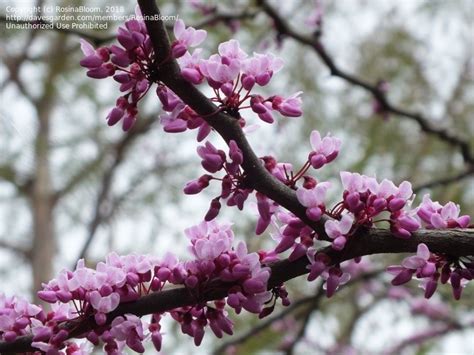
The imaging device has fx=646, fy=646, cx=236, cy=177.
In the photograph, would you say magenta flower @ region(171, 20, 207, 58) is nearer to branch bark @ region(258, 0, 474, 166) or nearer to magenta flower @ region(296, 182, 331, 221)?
magenta flower @ region(296, 182, 331, 221)

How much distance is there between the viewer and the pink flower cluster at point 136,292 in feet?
4.11

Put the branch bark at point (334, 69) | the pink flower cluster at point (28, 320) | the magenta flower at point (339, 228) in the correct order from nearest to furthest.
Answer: the magenta flower at point (339, 228) < the pink flower cluster at point (28, 320) < the branch bark at point (334, 69)

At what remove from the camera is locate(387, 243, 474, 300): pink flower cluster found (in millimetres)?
1219

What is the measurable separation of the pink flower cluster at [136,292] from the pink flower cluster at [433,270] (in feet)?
0.81

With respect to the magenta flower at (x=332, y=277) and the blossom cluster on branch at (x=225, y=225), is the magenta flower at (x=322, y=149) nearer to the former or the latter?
the blossom cluster on branch at (x=225, y=225)

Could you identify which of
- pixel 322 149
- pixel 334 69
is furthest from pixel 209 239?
pixel 334 69

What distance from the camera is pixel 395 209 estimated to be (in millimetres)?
1241

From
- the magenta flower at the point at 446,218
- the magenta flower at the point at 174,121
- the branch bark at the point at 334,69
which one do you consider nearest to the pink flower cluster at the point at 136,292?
the magenta flower at the point at 174,121

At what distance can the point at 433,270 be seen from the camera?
4.01 feet

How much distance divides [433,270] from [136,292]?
1.93ft

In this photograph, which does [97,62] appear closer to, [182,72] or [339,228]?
[182,72]

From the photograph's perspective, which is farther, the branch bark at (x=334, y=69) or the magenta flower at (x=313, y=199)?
the branch bark at (x=334, y=69)

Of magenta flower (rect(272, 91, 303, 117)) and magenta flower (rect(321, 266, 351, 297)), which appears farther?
magenta flower (rect(272, 91, 303, 117))

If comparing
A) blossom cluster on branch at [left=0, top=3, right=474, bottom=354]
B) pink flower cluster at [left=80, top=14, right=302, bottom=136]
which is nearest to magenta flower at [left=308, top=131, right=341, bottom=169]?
blossom cluster on branch at [left=0, top=3, right=474, bottom=354]
